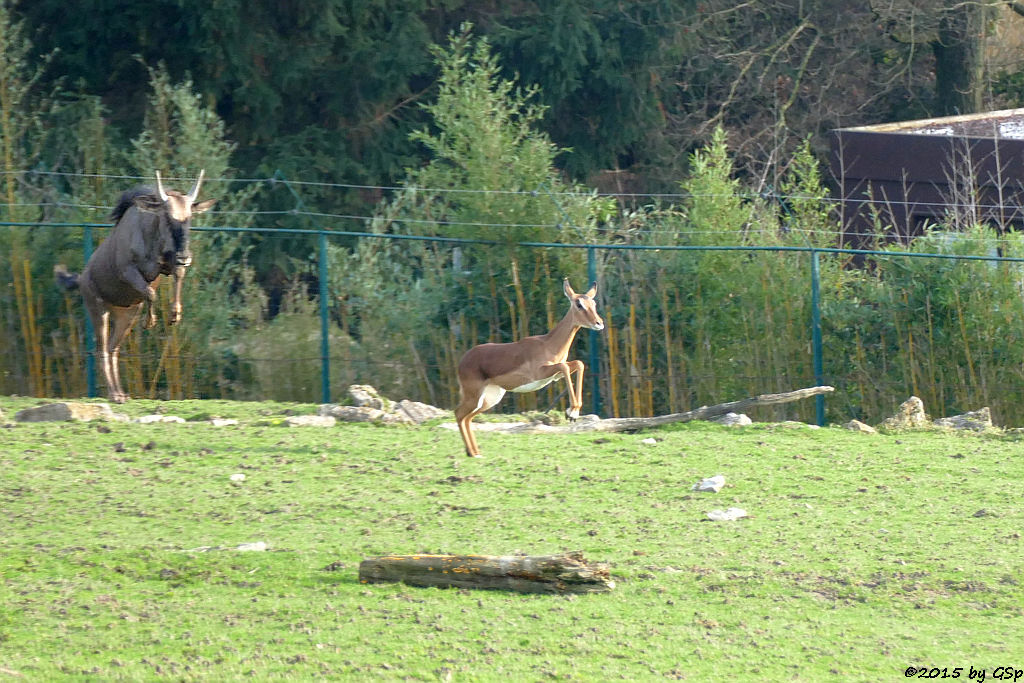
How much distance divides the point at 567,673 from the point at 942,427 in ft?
22.7

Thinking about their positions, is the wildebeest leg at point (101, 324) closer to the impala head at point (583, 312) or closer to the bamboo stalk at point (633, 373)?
the impala head at point (583, 312)

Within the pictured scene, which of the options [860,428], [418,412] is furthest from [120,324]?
[860,428]

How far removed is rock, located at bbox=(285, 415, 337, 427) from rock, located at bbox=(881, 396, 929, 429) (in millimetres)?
4816

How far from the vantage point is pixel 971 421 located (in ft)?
38.3

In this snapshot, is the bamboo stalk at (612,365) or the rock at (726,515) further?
the bamboo stalk at (612,365)

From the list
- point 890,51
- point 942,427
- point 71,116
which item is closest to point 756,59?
point 890,51

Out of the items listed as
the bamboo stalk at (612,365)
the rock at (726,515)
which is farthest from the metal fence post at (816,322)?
the rock at (726,515)

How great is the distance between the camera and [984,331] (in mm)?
12844

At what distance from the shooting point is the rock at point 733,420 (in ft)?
37.5

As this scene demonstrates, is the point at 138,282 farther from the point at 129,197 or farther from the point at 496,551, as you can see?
the point at 496,551

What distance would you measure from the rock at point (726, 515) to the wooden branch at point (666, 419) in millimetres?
2756

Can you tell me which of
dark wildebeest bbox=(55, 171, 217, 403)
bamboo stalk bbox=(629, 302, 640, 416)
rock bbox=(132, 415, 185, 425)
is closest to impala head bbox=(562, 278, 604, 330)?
dark wildebeest bbox=(55, 171, 217, 403)

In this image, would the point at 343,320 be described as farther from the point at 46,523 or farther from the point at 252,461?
the point at 46,523

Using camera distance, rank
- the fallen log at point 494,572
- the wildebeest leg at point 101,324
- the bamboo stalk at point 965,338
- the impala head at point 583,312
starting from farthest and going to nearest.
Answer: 1. the bamboo stalk at point 965,338
2. the wildebeest leg at point 101,324
3. the impala head at point 583,312
4. the fallen log at point 494,572
